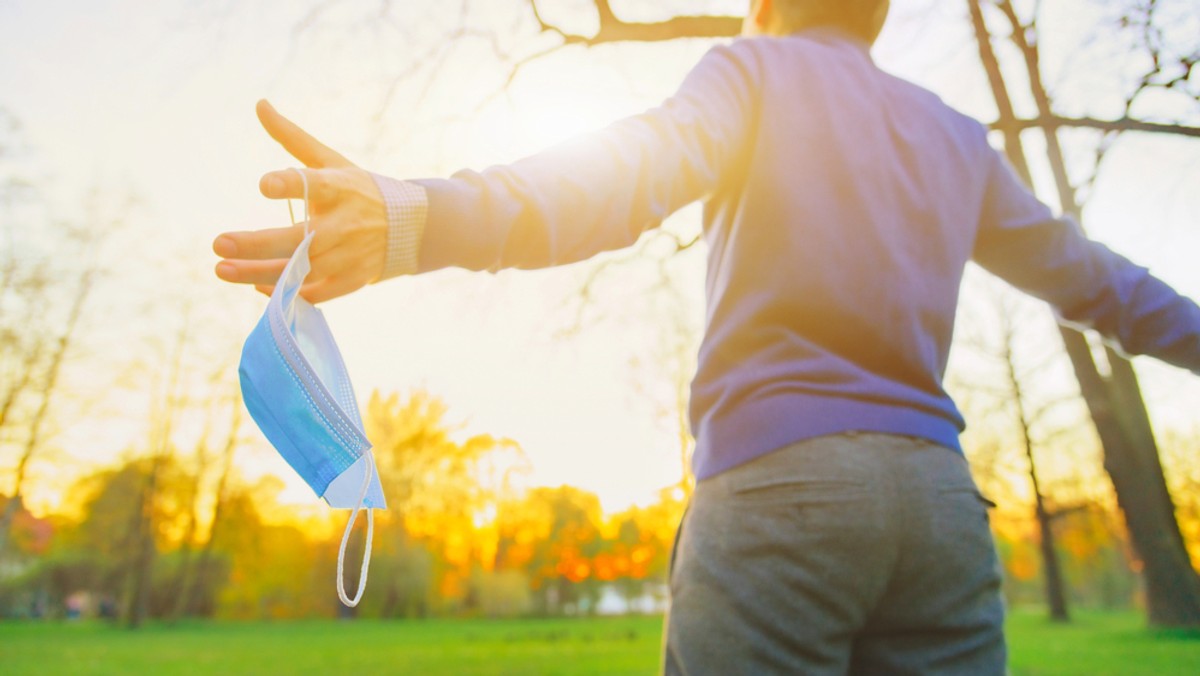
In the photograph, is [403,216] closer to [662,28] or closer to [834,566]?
[834,566]

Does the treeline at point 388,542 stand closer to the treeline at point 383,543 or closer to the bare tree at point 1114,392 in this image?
the treeline at point 383,543

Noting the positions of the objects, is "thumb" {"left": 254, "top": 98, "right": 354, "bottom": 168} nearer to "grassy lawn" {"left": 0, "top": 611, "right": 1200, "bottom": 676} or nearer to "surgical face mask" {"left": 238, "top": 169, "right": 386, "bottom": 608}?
"surgical face mask" {"left": 238, "top": 169, "right": 386, "bottom": 608}

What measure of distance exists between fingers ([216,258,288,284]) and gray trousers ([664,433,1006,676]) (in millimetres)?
581

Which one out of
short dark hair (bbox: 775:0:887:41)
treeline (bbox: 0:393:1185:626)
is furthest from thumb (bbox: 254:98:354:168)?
treeline (bbox: 0:393:1185:626)

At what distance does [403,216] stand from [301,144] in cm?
15

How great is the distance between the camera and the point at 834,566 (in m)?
0.90

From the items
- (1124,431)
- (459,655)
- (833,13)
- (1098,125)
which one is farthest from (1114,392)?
(459,655)

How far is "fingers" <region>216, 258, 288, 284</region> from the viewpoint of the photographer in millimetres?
788

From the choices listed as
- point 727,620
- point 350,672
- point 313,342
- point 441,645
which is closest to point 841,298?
point 727,620

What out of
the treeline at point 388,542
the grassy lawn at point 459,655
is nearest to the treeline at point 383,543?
the treeline at point 388,542

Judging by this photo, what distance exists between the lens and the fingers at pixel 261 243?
774 millimetres

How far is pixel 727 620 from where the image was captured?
900 millimetres

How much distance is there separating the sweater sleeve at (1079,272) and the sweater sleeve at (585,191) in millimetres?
665

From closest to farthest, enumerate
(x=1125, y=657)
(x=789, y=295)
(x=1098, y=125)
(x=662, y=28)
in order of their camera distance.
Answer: (x=789, y=295) < (x=1098, y=125) < (x=662, y=28) < (x=1125, y=657)
